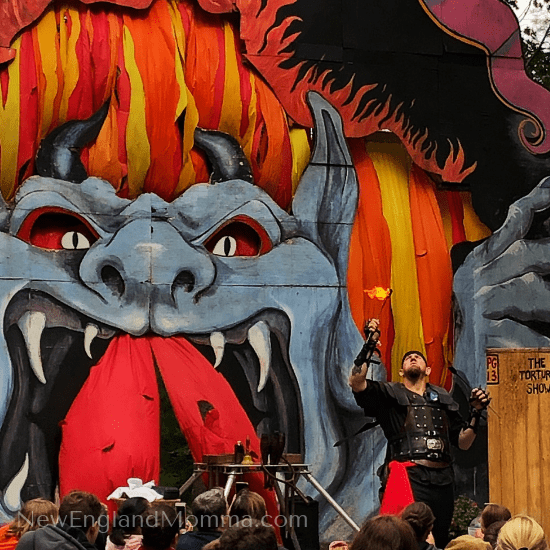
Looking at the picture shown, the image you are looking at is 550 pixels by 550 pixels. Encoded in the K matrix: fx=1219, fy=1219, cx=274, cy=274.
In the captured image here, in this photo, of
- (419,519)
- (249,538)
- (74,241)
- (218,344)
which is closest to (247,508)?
(419,519)

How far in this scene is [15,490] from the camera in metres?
10.5

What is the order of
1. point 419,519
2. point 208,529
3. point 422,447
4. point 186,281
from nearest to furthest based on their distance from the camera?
point 419,519, point 208,529, point 422,447, point 186,281

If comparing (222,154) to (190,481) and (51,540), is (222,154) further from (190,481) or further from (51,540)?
(51,540)

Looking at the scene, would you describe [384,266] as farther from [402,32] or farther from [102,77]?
[102,77]

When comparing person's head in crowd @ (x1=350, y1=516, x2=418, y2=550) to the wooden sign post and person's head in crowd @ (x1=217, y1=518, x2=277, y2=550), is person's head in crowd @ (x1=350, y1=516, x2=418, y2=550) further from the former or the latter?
the wooden sign post

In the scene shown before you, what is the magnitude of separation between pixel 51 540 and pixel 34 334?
5.16 metres

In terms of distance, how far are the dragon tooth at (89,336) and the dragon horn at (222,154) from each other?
174 cm

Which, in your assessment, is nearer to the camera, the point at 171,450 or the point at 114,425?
the point at 114,425

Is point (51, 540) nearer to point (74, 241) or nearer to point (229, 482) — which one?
point (229, 482)

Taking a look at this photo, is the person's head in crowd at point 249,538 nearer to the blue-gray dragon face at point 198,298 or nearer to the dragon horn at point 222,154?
the blue-gray dragon face at point 198,298

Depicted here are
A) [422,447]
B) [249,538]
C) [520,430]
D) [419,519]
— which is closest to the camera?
[249,538]

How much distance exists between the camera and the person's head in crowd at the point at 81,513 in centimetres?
586

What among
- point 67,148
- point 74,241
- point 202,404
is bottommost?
point 202,404

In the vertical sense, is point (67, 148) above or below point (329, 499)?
above
